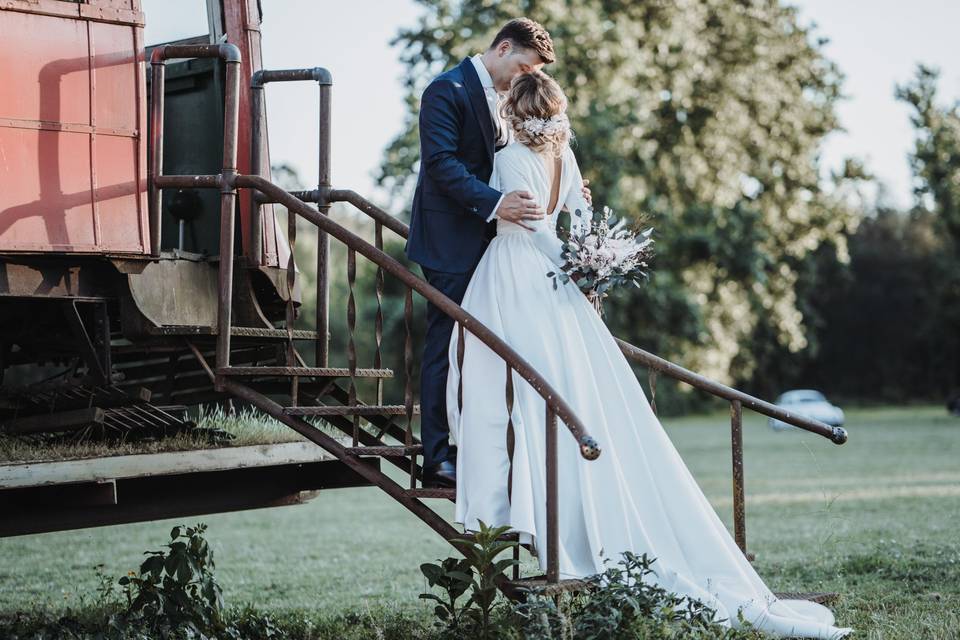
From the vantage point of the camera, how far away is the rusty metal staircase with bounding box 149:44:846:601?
474 cm

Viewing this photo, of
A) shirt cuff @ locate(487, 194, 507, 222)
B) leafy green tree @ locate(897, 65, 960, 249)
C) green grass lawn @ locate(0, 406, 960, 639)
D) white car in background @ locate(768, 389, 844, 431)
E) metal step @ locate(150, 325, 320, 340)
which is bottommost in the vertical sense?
white car in background @ locate(768, 389, 844, 431)

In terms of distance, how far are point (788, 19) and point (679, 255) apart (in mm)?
5785

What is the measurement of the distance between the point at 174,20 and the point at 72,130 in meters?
1.69

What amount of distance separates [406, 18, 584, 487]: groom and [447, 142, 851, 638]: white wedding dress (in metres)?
0.12

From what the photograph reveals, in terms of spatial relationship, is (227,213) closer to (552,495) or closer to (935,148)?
(552,495)

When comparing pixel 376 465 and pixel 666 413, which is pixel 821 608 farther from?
pixel 666 413

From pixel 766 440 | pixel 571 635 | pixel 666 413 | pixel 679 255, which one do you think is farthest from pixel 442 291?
pixel 666 413

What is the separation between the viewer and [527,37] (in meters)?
5.34

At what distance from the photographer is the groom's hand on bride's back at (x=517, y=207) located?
5027mm

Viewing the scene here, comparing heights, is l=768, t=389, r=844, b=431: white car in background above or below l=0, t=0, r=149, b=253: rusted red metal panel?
below

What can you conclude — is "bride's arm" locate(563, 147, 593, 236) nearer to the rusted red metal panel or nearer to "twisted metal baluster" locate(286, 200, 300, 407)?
"twisted metal baluster" locate(286, 200, 300, 407)

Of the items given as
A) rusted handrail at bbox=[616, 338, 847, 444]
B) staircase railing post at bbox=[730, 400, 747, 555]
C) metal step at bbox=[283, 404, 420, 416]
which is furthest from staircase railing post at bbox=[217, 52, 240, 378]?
staircase railing post at bbox=[730, 400, 747, 555]

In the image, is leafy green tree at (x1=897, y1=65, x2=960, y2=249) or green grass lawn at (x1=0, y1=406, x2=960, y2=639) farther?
leafy green tree at (x1=897, y1=65, x2=960, y2=249)

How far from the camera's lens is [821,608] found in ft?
17.1
